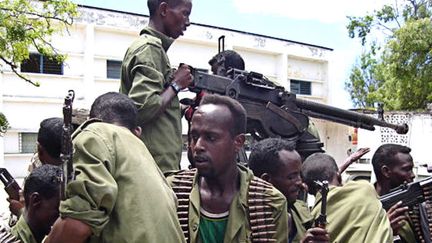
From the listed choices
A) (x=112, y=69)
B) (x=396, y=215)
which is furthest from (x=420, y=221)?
(x=112, y=69)

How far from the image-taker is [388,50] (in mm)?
15352

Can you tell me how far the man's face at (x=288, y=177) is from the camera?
311 cm

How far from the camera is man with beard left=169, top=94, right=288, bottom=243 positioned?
98.7 inches

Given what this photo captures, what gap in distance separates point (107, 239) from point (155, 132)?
4.64ft

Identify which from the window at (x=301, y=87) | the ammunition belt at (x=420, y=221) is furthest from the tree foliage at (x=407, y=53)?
the ammunition belt at (x=420, y=221)

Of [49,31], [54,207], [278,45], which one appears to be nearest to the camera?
[54,207]

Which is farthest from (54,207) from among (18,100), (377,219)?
(18,100)

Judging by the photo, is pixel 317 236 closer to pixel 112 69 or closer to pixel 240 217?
pixel 240 217

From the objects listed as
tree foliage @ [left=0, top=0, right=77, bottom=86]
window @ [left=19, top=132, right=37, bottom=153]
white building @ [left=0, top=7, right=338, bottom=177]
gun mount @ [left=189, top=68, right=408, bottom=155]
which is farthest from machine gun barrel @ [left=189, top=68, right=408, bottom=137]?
window @ [left=19, top=132, right=37, bottom=153]

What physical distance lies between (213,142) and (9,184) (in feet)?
3.97

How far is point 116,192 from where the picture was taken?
6.25 feet

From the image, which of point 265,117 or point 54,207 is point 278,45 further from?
point 54,207

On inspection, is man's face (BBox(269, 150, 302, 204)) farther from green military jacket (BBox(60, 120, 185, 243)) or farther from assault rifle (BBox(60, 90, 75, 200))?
assault rifle (BBox(60, 90, 75, 200))

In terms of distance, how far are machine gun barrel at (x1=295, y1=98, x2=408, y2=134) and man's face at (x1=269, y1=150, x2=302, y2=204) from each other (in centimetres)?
144
